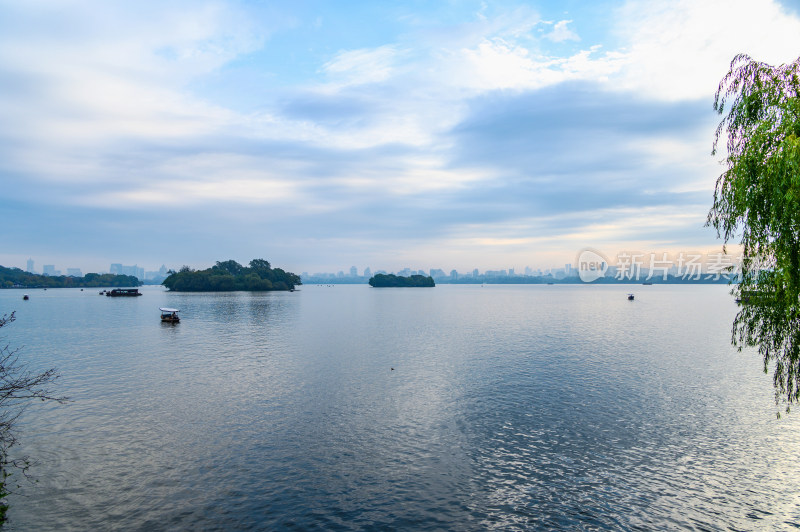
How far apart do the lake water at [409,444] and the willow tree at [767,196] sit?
9222mm

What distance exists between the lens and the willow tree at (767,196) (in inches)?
656

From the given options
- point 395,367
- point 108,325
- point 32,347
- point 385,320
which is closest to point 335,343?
point 395,367

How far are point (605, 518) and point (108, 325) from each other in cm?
11198

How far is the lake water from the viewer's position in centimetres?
2017

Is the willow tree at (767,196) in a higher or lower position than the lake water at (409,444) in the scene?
higher

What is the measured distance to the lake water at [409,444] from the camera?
20172 mm

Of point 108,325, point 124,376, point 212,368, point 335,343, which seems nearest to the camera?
point 124,376

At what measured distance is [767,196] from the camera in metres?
17.6

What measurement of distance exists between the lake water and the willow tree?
922 centimetres

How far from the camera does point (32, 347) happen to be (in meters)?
67.1

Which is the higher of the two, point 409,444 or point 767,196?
point 767,196

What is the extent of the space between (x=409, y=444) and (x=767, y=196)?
23830 millimetres

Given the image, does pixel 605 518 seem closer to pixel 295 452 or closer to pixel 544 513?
pixel 544 513

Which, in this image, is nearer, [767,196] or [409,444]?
[767,196]
